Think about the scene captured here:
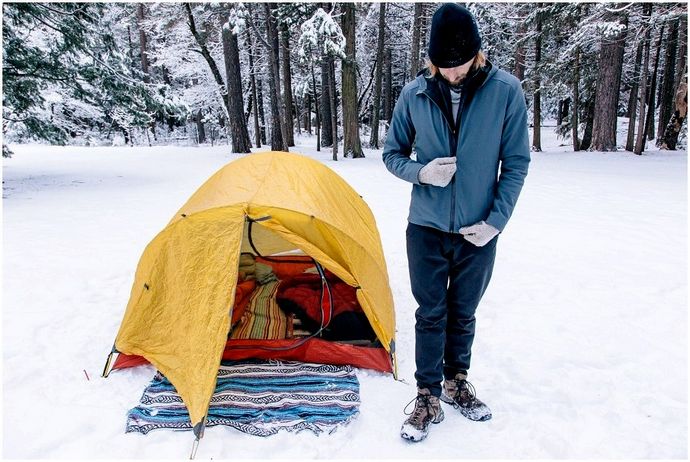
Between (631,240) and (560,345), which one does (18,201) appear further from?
(631,240)

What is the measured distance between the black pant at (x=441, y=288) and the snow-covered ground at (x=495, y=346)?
0.42 meters

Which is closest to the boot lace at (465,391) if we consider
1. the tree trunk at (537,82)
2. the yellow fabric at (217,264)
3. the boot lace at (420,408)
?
the boot lace at (420,408)

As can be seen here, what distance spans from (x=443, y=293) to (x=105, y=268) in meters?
3.81

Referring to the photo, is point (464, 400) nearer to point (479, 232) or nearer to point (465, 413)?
point (465, 413)

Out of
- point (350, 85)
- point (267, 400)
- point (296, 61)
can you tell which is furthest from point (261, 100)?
point (267, 400)

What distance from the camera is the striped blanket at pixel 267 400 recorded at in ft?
7.75

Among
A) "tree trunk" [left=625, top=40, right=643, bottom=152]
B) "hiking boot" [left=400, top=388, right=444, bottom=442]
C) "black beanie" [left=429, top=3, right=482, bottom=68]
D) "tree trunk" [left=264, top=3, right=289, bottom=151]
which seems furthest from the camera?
"tree trunk" [left=625, top=40, right=643, bottom=152]

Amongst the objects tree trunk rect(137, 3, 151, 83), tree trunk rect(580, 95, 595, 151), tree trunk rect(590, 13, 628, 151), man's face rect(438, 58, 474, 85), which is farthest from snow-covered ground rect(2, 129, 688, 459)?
tree trunk rect(137, 3, 151, 83)

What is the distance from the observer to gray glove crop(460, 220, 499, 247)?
198 cm

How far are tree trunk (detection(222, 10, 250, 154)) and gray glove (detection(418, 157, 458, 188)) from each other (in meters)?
13.4

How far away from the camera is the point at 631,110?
14.1 meters

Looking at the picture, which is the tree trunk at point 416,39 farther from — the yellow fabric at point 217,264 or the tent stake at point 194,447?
the tent stake at point 194,447

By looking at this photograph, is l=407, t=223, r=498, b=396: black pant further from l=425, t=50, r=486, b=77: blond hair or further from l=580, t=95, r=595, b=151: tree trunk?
l=580, t=95, r=595, b=151: tree trunk

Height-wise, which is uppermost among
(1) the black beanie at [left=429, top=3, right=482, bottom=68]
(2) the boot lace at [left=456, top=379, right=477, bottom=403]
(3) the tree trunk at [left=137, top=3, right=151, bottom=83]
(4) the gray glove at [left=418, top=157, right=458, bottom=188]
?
(3) the tree trunk at [left=137, top=3, right=151, bottom=83]
